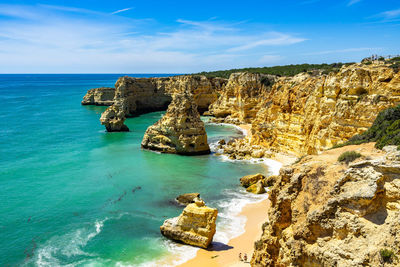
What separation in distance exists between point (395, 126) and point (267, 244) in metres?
7.10

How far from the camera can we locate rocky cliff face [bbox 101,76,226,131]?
2933 inches

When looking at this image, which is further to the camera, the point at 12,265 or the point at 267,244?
the point at 12,265

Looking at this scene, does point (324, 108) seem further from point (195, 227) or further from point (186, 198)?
point (195, 227)

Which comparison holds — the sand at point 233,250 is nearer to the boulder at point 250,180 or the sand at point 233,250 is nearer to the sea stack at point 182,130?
the boulder at point 250,180

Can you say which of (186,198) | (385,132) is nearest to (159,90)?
(186,198)

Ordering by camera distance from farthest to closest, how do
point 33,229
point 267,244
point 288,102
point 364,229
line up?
1. point 288,102
2. point 33,229
3. point 267,244
4. point 364,229

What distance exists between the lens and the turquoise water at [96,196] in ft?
57.5

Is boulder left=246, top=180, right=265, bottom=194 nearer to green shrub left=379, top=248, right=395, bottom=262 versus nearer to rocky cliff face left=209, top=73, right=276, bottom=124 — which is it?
green shrub left=379, top=248, right=395, bottom=262

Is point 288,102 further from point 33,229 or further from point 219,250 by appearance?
point 33,229

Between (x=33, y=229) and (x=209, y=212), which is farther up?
(x=209, y=212)

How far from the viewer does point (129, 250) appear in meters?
17.5

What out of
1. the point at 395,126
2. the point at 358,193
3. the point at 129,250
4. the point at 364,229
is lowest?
the point at 129,250

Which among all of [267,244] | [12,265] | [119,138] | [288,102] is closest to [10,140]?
[119,138]

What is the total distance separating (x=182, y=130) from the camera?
38875 mm
